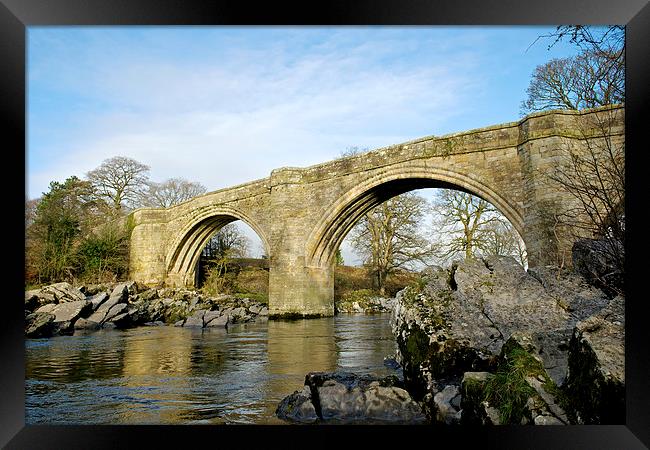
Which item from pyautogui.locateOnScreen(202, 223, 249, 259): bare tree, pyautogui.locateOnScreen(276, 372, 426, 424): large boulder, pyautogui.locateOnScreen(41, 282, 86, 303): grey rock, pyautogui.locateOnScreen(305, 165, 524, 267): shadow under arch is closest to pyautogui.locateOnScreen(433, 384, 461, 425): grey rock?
pyautogui.locateOnScreen(276, 372, 426, 424): large boulder

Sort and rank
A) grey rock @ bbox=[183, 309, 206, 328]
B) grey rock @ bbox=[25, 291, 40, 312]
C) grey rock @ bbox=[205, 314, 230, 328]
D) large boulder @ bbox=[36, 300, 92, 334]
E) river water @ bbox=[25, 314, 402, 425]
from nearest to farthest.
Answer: river water @ bbox=[25, 314, 402, 425] → large boulder @ bbox=[36, 300, 92, 334] → grey rock @ bbox=[25, 291, 40, 312] → grey rock @ bbox=[183, 309, 206, 328] → grey rock @ bbox=[205, 314, 230, 328]

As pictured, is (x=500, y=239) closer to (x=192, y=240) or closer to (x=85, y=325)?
(x=192, y=240)

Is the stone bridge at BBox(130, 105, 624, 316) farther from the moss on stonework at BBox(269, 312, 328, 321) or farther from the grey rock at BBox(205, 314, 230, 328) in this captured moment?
the grey rock at BBox(205, 314, 230, 328)

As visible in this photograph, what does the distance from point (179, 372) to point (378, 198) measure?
11.6 metres

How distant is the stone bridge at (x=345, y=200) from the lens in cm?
1135

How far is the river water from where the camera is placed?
169 inches

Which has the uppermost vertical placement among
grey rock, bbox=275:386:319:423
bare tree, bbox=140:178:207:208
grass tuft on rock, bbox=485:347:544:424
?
bare tree, bbox=140:178:207:208

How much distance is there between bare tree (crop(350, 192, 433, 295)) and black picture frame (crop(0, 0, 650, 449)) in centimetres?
1988

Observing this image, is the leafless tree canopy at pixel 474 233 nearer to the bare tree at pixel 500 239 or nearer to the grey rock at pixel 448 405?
the bare tree at pixel 500 239

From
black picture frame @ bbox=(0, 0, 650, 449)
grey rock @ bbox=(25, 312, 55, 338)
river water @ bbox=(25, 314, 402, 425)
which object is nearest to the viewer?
black picture frame @ bbox=(0, 0, 650, 449)

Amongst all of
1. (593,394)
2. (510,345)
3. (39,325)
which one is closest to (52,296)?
(39,325)
